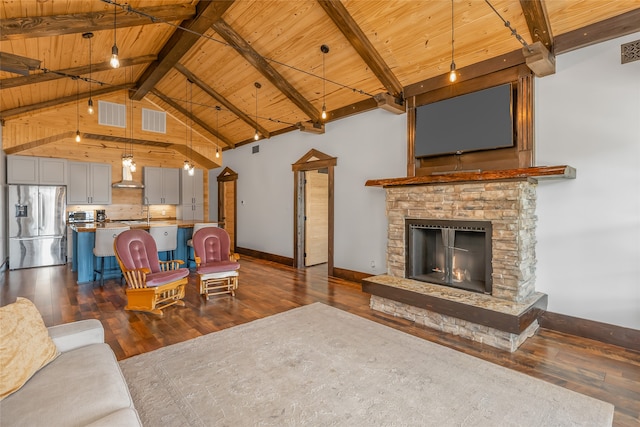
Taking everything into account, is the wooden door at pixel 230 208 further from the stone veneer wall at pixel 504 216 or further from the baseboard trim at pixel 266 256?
the stone veneer wall at pixel 504 216

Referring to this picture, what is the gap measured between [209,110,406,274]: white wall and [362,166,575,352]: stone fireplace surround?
1122 mm

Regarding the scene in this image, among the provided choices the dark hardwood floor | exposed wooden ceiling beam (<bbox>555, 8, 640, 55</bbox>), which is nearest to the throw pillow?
the dark hardwood floor

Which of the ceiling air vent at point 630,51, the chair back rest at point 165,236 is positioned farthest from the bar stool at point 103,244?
the ceiling air vent at point 630,51

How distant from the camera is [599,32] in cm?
315

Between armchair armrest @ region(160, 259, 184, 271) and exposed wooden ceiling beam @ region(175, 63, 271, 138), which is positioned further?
exposed wooden ceiling beam @ region(175, 63, 271, 138)

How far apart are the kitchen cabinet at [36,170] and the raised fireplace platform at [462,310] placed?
7.56 meters

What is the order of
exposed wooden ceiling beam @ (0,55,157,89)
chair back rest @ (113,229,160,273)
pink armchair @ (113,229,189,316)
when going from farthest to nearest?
exposed wooden ceiling beam @ (0,55,157,89) → chair back rest @ (113,229,160,273) → pink armchair @ (113,229,189,316)

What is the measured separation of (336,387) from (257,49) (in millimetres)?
4984

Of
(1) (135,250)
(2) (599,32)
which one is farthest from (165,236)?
(2) (599,32)

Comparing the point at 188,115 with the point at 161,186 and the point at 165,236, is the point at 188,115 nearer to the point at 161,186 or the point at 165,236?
the point at 161,186

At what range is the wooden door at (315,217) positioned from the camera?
692cm

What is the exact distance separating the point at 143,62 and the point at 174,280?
4.33 metres

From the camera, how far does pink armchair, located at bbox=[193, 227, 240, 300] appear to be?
4660 mm

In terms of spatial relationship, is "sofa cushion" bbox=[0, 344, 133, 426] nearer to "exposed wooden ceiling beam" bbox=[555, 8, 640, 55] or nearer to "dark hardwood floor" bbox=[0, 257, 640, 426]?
"dark hardwood floor" bbox=[0, 257, 640, 426]
